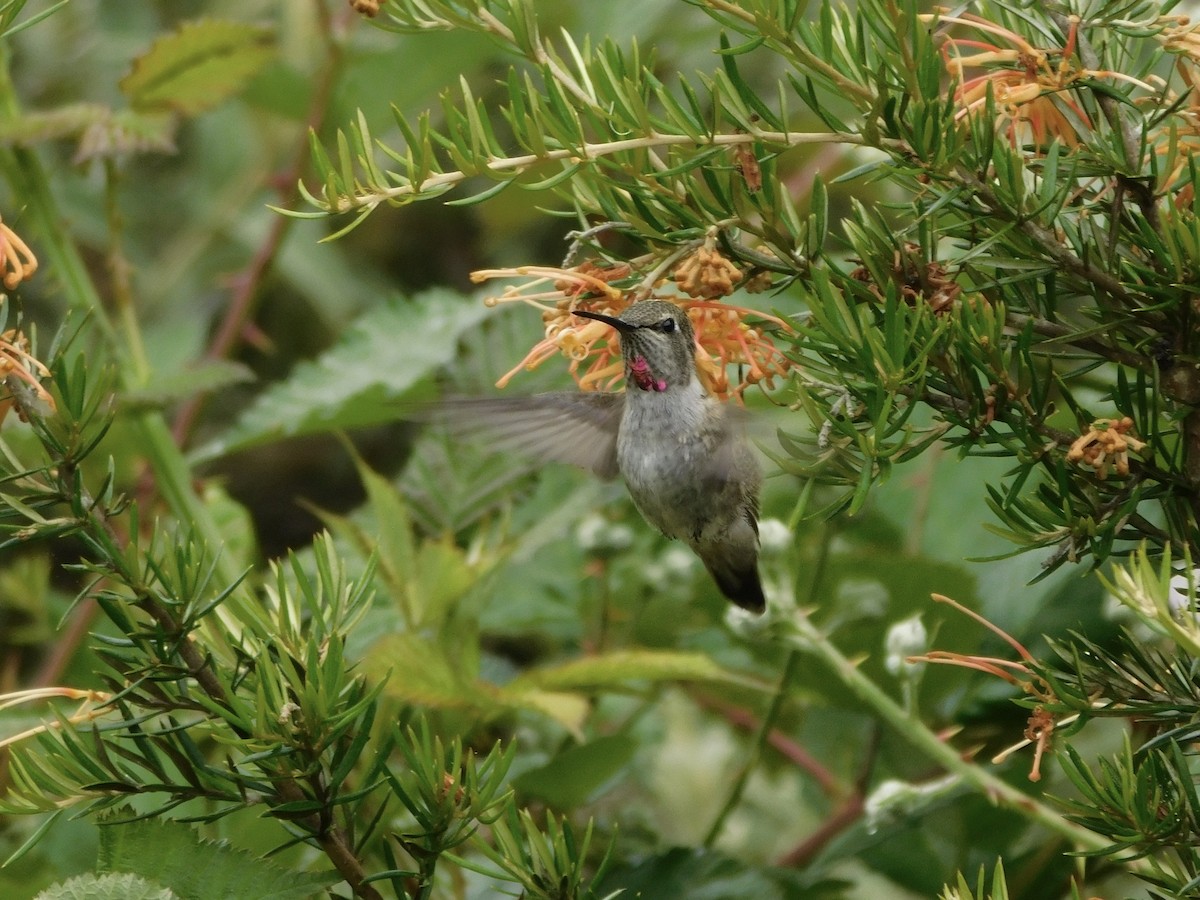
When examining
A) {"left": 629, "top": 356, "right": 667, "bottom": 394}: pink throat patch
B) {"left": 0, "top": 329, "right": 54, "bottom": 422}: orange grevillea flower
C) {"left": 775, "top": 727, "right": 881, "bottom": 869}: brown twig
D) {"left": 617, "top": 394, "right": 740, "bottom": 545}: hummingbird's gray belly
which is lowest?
{"left": 775, "top": 727, "right": 881, "bottom": 869}: brown twig

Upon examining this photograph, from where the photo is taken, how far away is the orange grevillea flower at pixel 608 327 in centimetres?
116

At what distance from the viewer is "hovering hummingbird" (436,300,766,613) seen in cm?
162

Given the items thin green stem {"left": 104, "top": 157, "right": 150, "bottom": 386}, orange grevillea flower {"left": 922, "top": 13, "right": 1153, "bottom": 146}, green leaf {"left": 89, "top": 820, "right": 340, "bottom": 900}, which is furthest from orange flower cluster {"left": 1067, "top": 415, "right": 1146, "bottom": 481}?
thin green stem {"left": 104, "top": 157, "right": 150, "bottom": 386}

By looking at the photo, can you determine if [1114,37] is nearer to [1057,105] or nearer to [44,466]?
[1057,105]

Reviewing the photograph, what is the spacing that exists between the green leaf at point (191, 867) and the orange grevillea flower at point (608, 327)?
438mm

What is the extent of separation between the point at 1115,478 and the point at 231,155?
307 centimetres

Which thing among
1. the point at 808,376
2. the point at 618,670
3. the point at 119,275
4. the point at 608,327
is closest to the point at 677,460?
the point at 618,670

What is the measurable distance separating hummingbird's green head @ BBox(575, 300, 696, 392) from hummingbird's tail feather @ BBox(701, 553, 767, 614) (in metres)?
0.24

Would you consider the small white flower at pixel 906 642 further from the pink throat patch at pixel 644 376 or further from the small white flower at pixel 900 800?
the pink throat patch at pixel 644 376

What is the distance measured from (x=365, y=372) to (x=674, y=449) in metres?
0.66

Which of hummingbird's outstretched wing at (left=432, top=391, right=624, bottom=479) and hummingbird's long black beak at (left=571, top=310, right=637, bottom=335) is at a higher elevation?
hummingbird's long black beak at (left=571, top=310, right=637, bottom=335)

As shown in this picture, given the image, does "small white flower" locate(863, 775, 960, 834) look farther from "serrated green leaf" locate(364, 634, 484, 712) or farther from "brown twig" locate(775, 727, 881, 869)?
"serrated green leaf" locate(364, 634, 484, 712)

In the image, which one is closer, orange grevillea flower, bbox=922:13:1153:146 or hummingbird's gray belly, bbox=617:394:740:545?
orange grevillea flower, bbox=922:13:1153:146

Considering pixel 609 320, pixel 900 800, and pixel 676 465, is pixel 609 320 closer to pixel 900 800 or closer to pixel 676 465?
pixel 676 465
